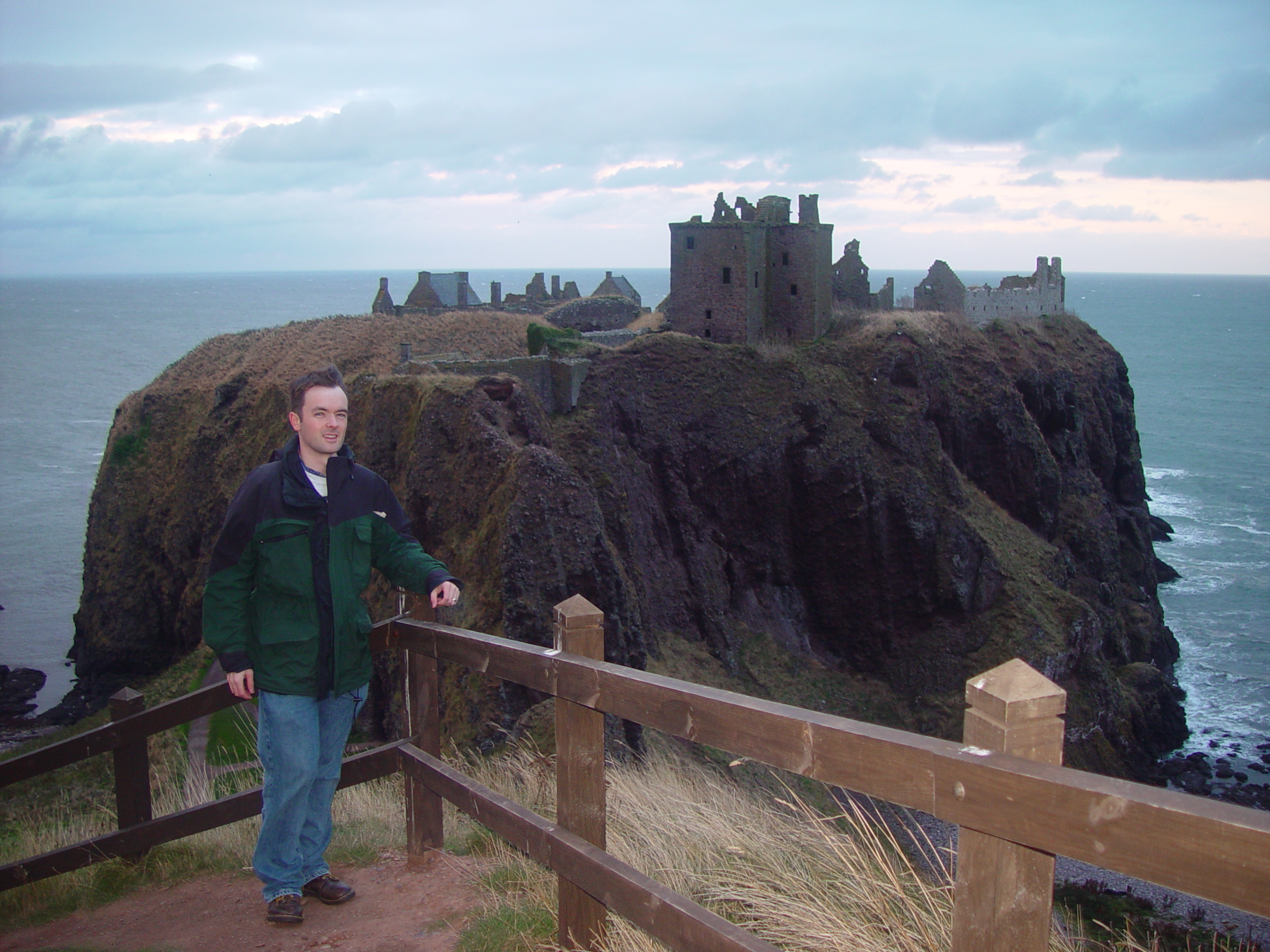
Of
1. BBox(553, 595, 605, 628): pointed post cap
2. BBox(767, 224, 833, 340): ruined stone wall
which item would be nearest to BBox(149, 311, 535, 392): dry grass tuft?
BBox(767, 224, 833, 340): ruined stone wall

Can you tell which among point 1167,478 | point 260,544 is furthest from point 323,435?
point 1167,478

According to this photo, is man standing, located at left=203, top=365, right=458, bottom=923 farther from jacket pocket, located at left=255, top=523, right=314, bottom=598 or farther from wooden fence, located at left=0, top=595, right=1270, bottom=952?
wooden fence, located at left=0, top=595, right=1270, bottom=952

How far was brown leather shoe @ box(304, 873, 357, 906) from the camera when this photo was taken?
5758mm

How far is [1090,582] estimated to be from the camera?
42031mm

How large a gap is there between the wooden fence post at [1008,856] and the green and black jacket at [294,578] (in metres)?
3.37

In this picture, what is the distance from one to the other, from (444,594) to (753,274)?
1432 inches

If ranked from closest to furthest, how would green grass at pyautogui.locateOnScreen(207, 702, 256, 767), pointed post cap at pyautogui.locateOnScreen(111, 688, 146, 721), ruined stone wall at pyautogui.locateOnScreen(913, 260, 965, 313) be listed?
pointed post cap at pyautogui.locateOnScreen(111, 688, 146, 721) < green grass at pyautogui.locateOnScreen(207, 702, 256, 767) < ruined stone wall at pyautogui.locateOnScreen(913, 260, 965, 313)

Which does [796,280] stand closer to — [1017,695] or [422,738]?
[422,738]

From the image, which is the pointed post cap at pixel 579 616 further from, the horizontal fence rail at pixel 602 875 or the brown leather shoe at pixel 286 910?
the brown leather shoe at pixel 286 910

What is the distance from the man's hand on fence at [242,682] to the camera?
5277mm

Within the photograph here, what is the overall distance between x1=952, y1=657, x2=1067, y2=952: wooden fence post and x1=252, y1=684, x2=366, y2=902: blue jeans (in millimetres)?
3446

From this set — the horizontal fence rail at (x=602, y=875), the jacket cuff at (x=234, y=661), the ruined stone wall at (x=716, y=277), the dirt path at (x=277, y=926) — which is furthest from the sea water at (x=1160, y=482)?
the horizontal fence rail at (x=602, y=875)

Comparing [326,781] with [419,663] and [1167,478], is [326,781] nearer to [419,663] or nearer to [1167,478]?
[419,663]

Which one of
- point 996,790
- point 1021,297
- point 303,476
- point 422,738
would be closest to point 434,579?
point 303,476
